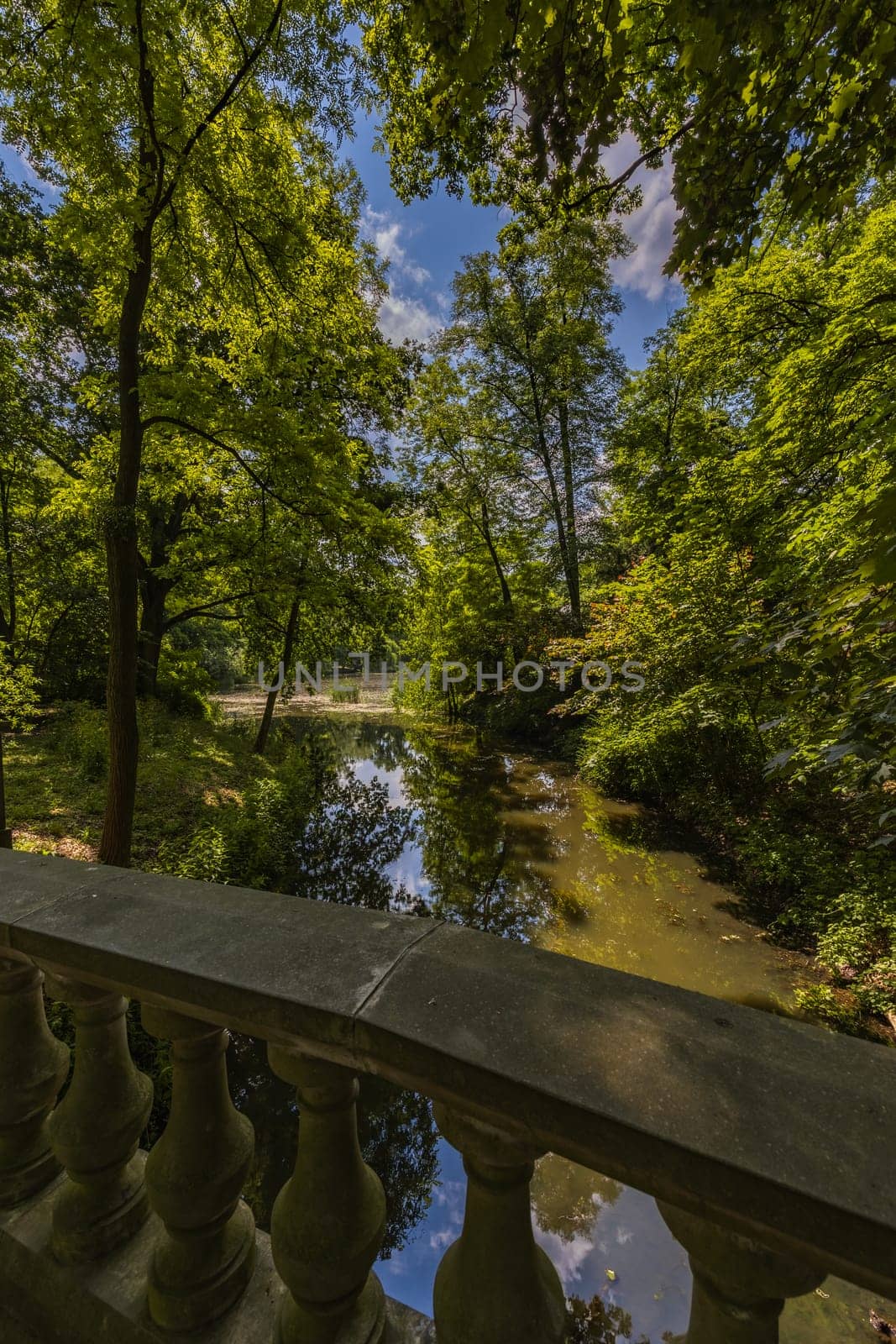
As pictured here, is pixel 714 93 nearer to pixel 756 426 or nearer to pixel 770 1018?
pixel 770 1018

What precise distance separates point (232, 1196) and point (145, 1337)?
25 centimetres

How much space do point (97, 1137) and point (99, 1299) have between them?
259 mm

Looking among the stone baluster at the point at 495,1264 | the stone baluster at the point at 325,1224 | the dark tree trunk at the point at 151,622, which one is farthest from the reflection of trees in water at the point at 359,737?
the stone baluster at the point at 495,1264

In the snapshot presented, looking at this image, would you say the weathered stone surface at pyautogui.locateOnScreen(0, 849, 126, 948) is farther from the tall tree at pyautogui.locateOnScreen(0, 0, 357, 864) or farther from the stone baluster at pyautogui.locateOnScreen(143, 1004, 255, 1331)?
the tall tree at pyautogui.locateOnScreen(0, 0, 357, 864)

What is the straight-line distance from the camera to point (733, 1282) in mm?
584

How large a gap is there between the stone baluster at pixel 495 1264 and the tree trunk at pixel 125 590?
14.9 feet

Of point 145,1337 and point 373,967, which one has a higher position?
point 373,967

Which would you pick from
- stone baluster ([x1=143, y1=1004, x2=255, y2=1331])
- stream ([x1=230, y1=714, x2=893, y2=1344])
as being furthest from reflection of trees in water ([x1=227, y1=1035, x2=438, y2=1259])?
stone baluster ([x1=143, y1=1004, x2=255, y2=1331])

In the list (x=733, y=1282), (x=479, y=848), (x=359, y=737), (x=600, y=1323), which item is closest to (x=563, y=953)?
(x=600, y=1323)

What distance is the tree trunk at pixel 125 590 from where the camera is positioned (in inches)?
169

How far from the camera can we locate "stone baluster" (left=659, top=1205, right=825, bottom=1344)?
0.57 meters

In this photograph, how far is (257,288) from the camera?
4.95 metres

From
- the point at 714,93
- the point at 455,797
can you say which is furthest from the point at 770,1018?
the point at 455,797

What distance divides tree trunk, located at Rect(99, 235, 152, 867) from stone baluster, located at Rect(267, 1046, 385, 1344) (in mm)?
4317
